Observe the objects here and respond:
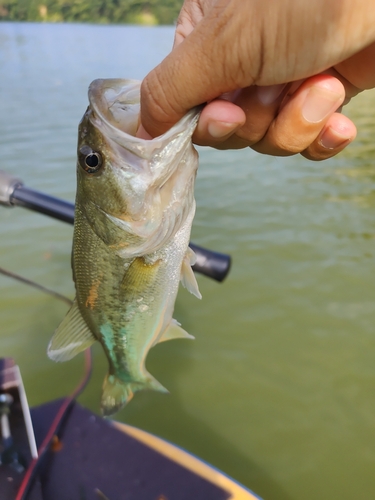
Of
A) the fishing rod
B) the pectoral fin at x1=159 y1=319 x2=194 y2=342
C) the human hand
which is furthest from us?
the fishing rod

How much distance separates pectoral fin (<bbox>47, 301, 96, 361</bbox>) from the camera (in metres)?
1.86

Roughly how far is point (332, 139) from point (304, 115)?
17 centimetres

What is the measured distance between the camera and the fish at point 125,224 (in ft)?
4.91

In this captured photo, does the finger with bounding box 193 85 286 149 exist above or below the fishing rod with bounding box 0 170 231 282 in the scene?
above

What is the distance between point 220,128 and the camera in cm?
135

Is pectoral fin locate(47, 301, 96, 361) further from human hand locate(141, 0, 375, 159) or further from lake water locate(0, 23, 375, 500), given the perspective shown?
lake water locate(0, 23, 375, 500)

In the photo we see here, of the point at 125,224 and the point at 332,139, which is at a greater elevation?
the point at 332,139

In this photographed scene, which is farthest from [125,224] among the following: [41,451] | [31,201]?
[31,201]

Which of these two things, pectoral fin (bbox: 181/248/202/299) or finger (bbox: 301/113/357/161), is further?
pectoral fin (bbox: 181/248/202/299)

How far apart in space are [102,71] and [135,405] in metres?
18.4

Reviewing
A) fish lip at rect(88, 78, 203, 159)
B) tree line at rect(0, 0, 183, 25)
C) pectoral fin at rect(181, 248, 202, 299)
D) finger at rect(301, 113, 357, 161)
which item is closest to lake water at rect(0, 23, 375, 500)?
pectoral fin at rect(181, 248, 202, 299)

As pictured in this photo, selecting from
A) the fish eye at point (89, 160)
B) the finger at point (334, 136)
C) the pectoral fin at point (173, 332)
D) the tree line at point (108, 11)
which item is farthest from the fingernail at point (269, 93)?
the tree line at point (108, 11)

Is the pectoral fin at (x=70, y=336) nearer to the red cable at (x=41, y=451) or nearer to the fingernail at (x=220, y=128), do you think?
the red cable at (x=41, y=451)

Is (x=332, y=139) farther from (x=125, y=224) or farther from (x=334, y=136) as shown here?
(x=125, y=224)
